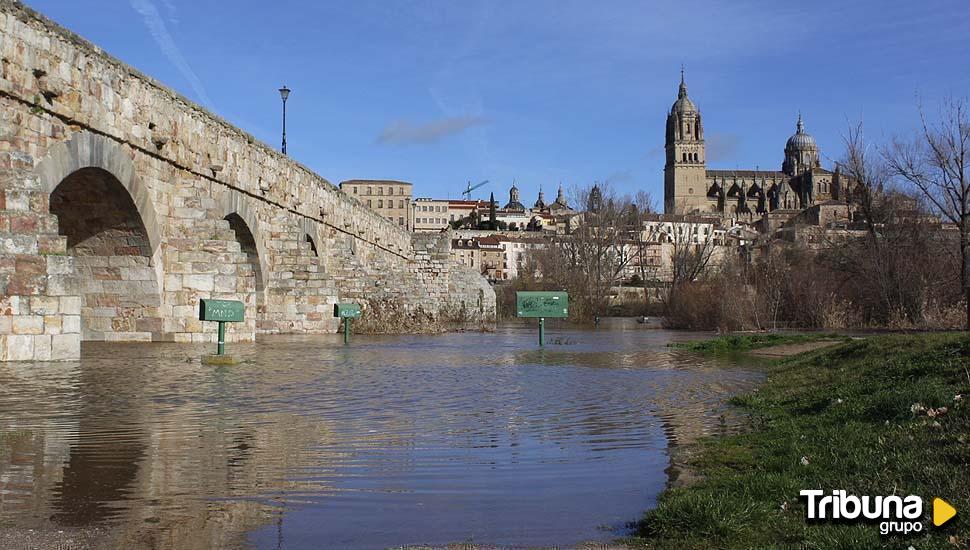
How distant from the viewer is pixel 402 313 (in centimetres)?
3391

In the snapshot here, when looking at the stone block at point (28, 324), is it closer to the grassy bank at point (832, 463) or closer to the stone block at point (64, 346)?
the stone block at point (64, 346)

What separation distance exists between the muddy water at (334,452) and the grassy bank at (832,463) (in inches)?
16.4

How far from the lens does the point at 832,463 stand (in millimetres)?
5941

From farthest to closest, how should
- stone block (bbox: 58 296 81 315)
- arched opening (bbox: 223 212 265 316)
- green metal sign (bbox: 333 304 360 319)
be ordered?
arched opening (bbox: 223 212 265 316) < green metal sign (bbox: 333 304 360 319) < stone block (bbox: 58 296 81 315)

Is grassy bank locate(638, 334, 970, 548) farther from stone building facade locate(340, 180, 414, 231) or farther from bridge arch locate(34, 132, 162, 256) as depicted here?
stone building facade locate(340, 180, 414, 231)

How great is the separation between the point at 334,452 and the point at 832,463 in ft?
11.4

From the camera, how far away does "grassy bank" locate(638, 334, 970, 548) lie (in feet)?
14.9

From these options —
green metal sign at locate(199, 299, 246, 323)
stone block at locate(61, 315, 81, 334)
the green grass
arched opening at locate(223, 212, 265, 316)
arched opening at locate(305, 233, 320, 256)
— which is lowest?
the green grass

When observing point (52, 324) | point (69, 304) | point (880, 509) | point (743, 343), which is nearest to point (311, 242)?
point (743, 343)

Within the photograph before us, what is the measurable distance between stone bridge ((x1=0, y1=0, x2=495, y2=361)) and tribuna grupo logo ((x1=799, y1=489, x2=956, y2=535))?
11640mm

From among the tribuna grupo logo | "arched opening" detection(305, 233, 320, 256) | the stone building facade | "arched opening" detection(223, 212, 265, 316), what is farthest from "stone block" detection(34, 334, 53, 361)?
the stone building facade

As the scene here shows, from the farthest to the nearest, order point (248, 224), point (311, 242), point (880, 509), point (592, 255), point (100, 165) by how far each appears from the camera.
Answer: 1. point (592, 255)
2. point (311, 242)
3. point (248, 224)
4. point (100, 165)
5. point (880, 509)

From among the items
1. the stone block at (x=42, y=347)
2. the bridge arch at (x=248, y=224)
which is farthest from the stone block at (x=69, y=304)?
the bridge arch at (x=248, y=224)

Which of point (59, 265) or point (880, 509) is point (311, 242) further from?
point (880, 509)
